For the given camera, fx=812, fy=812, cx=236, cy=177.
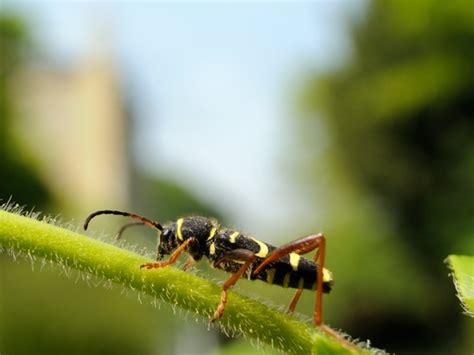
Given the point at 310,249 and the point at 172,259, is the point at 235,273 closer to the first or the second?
the point at 172,259

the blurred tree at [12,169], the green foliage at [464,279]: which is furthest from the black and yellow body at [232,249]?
the blurred tree at [12,169]

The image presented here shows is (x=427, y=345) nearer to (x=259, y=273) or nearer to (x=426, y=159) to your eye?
(x=426, y=159)

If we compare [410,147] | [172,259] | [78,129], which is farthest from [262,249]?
Result: [78,129]

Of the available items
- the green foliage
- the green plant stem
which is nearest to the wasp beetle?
the green plant stem

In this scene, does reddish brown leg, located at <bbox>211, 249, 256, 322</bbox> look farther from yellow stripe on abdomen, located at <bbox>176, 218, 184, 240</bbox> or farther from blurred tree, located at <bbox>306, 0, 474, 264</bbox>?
blurred tree, located at <bbox>306, 0, 474, 264</bbox>

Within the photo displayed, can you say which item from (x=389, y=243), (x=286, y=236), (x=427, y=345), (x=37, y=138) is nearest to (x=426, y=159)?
(x=389, y=243)

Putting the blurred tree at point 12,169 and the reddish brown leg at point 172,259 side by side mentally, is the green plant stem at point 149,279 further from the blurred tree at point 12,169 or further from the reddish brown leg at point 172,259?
the blurred tree at point 12,169
